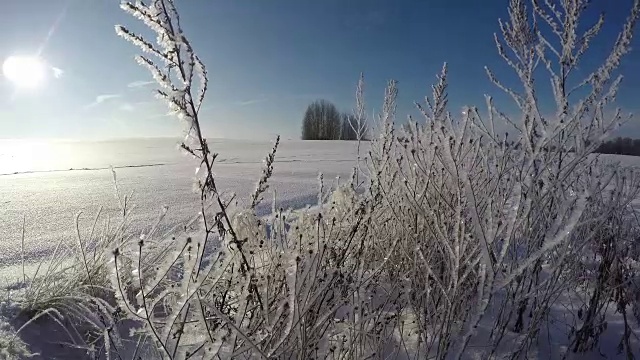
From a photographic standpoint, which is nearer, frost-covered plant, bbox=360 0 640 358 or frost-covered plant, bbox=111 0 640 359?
frost-covered plant, bbox=111 0 640 359

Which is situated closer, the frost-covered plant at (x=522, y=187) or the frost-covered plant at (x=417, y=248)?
the frost-covered plant at (x=417, y=248)

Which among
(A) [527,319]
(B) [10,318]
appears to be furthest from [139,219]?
(A) [527,319]

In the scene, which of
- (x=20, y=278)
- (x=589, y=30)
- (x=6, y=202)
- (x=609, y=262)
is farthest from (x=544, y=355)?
(x=6, y=202)

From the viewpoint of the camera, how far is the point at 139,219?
389cm

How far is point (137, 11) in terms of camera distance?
0.93 m

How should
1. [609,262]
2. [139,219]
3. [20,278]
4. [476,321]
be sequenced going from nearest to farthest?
[476,321] < [609,262] < [20,278] < [139,219]

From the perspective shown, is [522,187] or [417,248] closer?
[417,248]

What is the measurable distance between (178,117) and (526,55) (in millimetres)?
1517

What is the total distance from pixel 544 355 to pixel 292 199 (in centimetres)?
392

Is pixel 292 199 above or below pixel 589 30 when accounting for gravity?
below

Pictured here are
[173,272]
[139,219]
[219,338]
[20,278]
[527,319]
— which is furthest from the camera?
[139,219]

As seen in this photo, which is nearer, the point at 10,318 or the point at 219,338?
the point at 219,338

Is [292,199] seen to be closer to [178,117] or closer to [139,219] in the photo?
[139,219]

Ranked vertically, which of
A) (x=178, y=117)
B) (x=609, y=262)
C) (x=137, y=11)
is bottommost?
(x=609, y=262)
